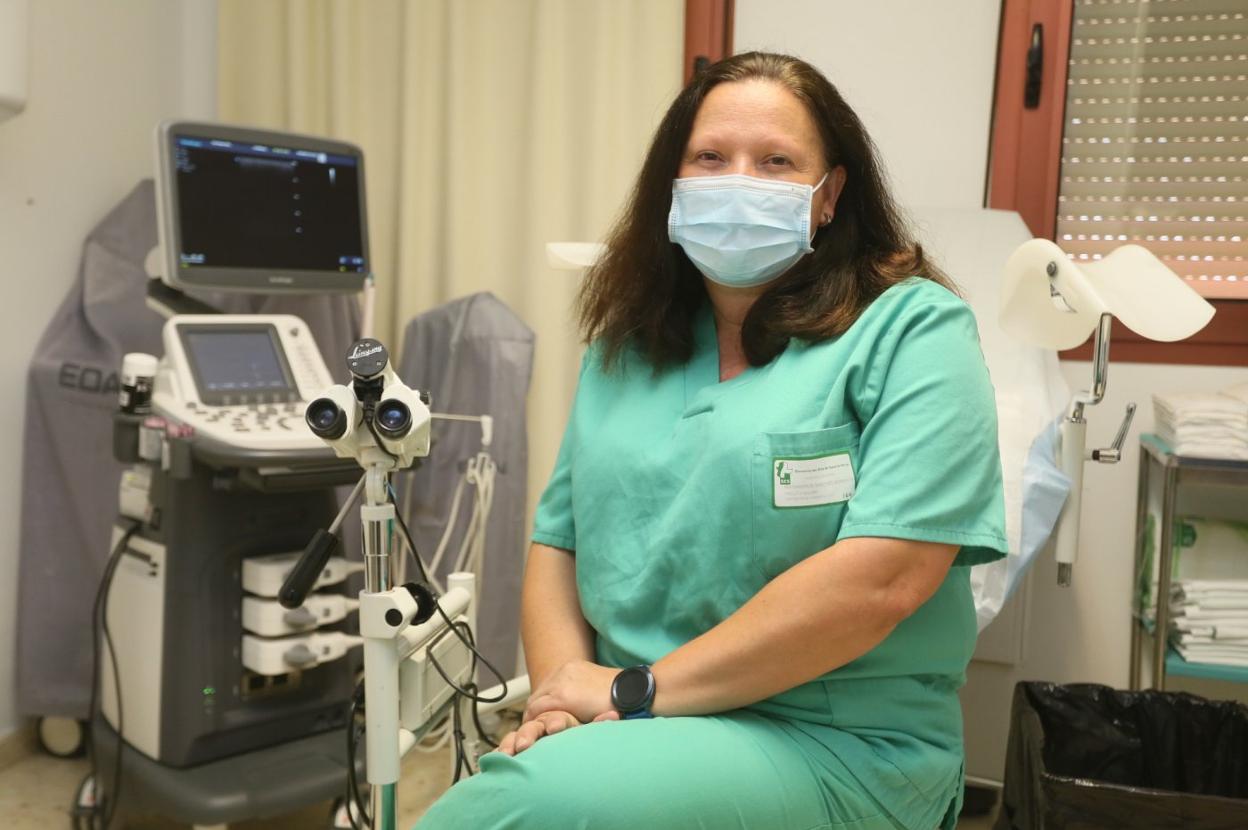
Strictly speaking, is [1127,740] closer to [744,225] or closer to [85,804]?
[744,225]

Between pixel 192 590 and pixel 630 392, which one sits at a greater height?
pixel 630 392

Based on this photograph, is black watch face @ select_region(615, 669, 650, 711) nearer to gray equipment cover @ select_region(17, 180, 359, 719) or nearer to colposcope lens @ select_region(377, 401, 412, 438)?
colposcope lens @ select_region(377, 401, 412, 438)

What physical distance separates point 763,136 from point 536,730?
2.55 feet

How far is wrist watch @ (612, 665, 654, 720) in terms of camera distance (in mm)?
1237

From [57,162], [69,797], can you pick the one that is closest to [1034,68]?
[57,162]

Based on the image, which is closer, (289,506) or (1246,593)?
(1246,593)

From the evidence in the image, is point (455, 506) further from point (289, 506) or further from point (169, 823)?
point (169, 823)

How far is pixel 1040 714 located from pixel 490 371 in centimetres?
136

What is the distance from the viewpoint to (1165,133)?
241 centimetres

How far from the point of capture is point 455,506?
8.40 feet

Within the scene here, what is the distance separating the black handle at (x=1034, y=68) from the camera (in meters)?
2.37

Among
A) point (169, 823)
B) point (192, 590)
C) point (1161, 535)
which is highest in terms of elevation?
point (1161, 535)

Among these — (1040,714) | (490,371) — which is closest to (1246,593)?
(1040,714)

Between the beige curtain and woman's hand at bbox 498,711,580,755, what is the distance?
4.61ft
